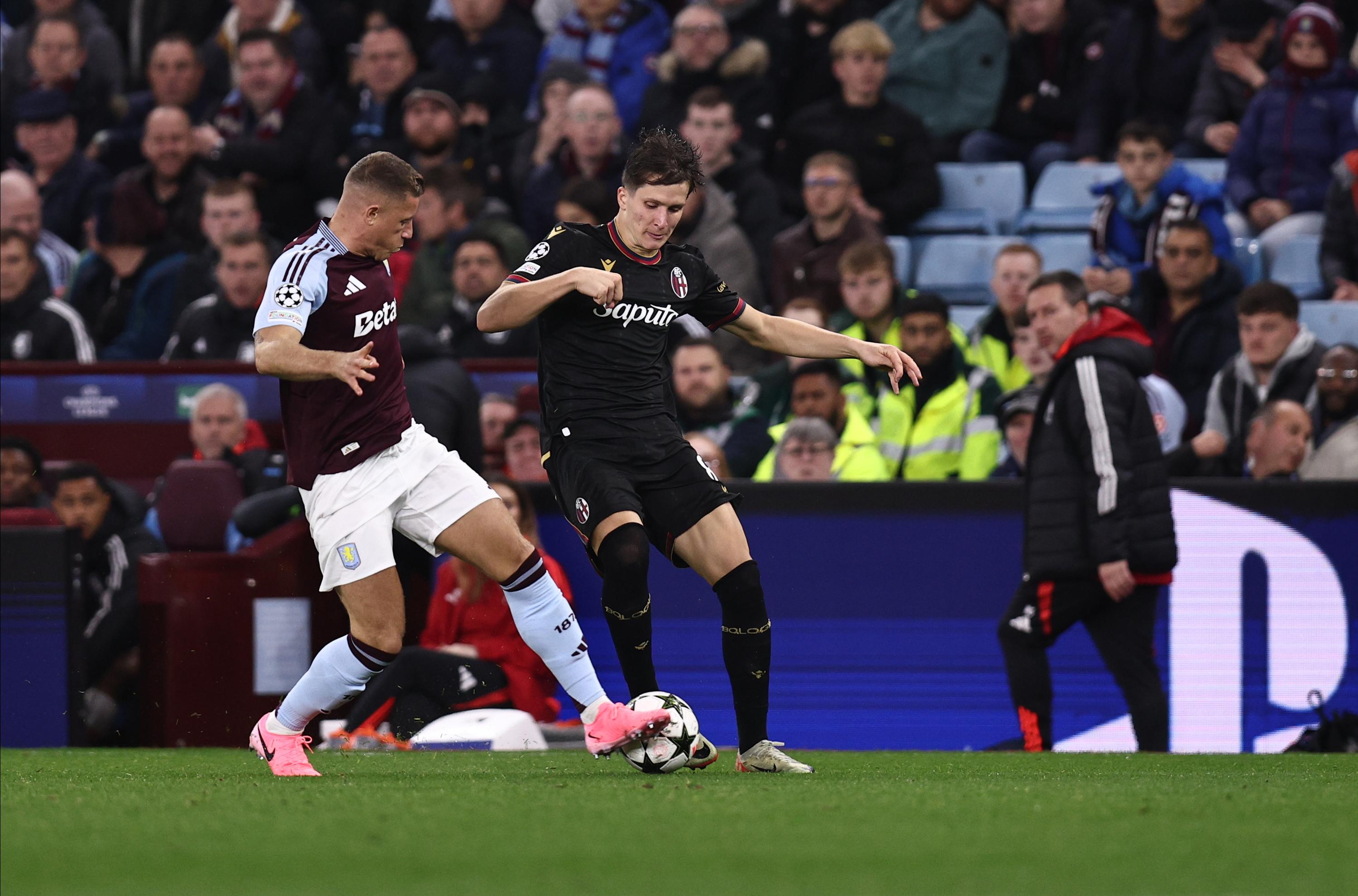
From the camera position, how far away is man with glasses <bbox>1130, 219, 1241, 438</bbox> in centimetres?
1007

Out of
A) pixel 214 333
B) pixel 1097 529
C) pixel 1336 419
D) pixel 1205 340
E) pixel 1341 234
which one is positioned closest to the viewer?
pixel 1097 529

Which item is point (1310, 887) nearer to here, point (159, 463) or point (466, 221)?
point (159, 463)

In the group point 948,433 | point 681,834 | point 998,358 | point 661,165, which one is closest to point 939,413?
point 948,433

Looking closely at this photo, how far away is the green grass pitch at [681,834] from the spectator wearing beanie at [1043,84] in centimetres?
698

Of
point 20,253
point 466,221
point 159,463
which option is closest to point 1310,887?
point 159,463

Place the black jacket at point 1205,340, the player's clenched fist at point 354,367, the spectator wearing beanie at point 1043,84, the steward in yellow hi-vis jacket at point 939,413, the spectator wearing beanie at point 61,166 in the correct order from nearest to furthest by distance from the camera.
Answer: the player's clenched fist at point 354,367 → the steward in yellow hi-vis jacket at point 939,413 → the black jacket at point 1205,340 → the spectator wearing beanie at point 1043,84 → the spectator wearing beanie at point 61,166

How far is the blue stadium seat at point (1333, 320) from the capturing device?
10.4m

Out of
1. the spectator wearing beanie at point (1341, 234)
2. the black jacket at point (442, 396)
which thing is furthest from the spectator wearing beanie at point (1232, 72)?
the black jacket at point (442, 396)

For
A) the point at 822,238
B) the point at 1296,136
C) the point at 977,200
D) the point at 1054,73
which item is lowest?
the point at 822,238

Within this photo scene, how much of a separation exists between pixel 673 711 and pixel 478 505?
95 cm

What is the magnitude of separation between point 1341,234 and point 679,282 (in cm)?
563

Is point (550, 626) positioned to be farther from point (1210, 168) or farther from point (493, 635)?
point (1210, 168)

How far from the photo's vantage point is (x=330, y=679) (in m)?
6.20

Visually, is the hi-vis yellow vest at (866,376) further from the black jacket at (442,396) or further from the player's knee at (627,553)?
the player's knee at (627,553)
